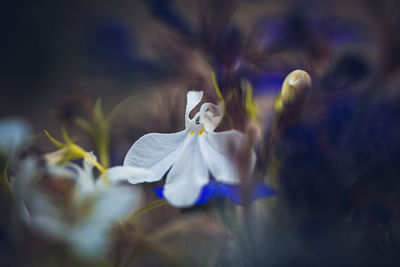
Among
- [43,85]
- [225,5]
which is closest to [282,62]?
[225,5]

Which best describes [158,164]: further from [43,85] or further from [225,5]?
[43,85]

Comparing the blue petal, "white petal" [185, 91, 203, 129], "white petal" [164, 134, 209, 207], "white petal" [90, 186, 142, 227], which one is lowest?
the blue petal

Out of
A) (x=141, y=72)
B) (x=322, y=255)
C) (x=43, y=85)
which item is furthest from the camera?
(x=43, y=85)

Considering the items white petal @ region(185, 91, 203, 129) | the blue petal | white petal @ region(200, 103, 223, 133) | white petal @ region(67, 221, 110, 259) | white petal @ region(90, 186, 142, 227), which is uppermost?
white petal @ region(185, 91, 203, 129)

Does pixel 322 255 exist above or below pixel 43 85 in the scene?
above

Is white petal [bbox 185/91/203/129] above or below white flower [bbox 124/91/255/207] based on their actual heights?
above
